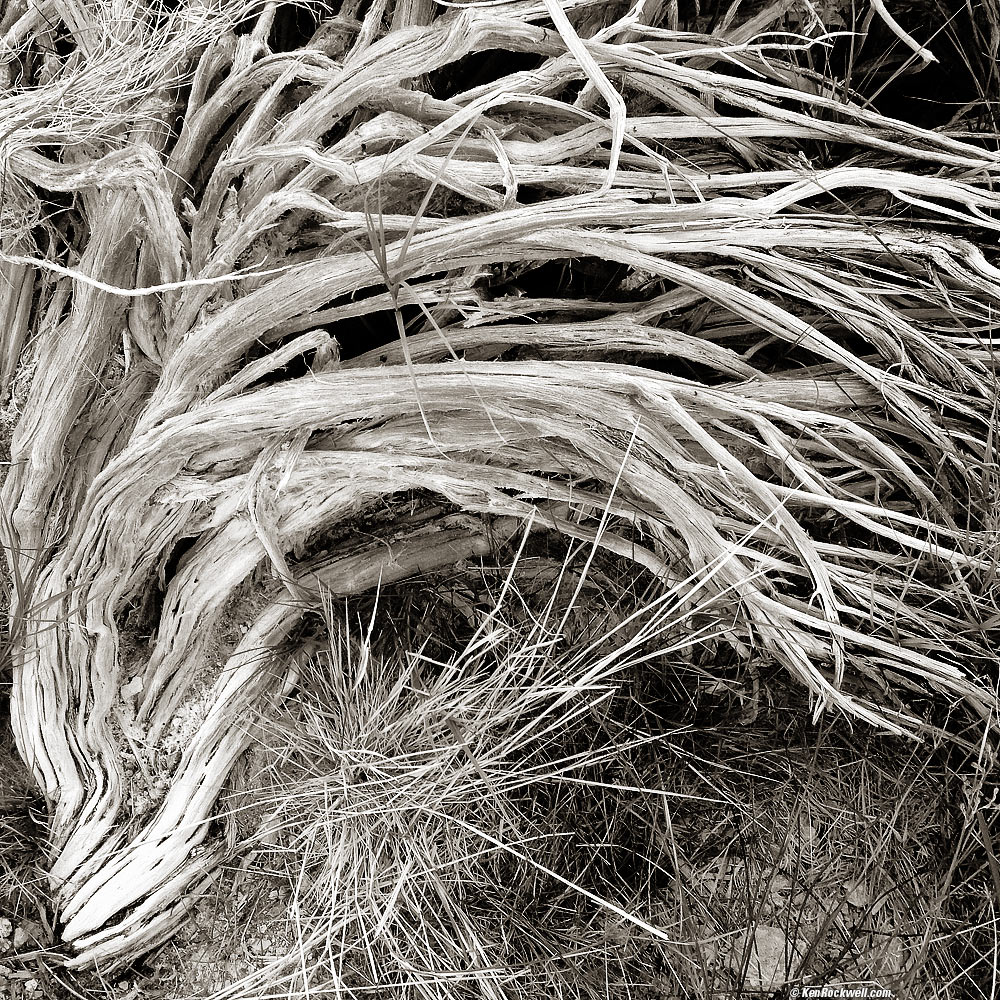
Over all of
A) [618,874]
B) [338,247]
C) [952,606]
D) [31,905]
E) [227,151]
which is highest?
[227,151]

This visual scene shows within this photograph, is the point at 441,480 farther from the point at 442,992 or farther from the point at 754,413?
the point at 442,992

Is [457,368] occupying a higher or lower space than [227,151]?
lower

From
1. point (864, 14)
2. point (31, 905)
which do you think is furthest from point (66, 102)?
point (31, 905)

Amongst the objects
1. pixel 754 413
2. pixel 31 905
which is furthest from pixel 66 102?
pixel 31 905

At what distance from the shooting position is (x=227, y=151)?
3.10ft

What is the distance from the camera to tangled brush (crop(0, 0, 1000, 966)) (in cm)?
87

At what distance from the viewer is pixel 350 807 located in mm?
1104

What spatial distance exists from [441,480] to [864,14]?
2.70 feet

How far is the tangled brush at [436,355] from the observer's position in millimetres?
874

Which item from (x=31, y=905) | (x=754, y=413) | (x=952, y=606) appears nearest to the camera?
(x=754, y=413)

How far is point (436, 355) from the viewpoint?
99cm

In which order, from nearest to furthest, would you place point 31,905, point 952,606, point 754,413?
point 754,413
point 952,606
point 31,905

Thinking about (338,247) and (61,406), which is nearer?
(338,247)

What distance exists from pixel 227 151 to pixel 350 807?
0.88m
